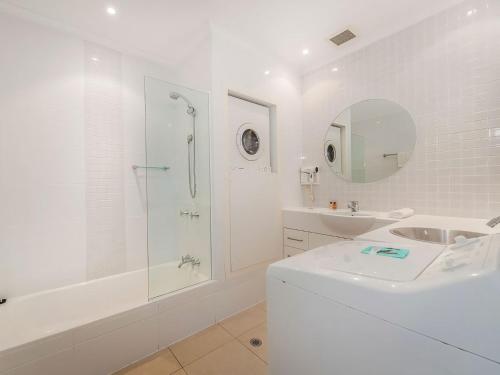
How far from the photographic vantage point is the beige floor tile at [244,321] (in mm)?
1813

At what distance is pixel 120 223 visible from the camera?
2.24 metres

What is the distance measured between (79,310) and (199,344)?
3.38ft

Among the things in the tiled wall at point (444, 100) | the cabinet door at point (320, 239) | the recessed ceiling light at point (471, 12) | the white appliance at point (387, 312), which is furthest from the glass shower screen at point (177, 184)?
the recessed ceiling light at point (471, 12)

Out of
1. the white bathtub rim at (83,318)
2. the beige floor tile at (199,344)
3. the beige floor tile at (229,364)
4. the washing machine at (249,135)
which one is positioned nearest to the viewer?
the white bathtub rim at (83,318)

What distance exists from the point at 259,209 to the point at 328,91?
5.08 feet

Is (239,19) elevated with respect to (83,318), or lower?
elevated

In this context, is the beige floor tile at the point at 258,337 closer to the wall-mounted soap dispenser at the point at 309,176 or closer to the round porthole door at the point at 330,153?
the wall-mounted soap dispenser at the point at 309,176

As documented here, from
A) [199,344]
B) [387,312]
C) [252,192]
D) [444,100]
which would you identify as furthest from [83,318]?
[444,100]

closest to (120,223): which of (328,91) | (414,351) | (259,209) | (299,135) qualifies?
(259,209)

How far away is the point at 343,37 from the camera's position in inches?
84.2

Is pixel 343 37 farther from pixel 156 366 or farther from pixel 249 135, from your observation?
pixel 156 366

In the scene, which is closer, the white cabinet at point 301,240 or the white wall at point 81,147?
the white wall at point 81,147

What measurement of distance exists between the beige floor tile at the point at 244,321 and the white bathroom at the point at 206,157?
16mm

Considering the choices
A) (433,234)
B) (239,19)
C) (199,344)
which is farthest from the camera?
(239,19)
